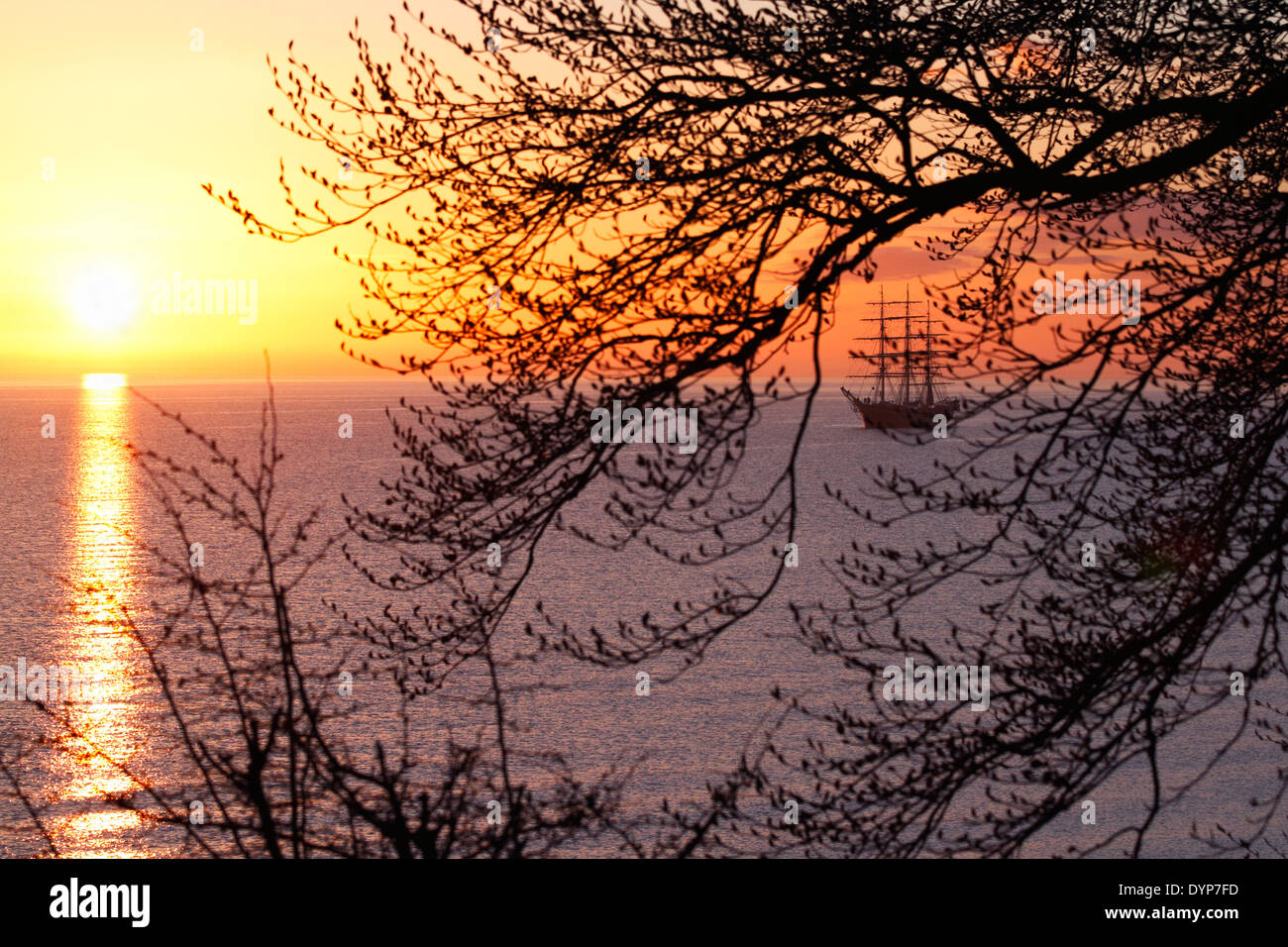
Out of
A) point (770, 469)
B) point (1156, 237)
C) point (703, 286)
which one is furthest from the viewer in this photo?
point (770, 469)

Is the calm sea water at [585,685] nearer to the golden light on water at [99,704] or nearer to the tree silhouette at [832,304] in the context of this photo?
the golden light on water at [99,704]

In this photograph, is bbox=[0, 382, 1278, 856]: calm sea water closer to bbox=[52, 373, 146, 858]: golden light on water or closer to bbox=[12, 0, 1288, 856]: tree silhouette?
bbox=[52, 373, 146, 858]: golden light on water

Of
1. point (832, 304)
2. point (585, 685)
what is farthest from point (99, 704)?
point (832, 304)

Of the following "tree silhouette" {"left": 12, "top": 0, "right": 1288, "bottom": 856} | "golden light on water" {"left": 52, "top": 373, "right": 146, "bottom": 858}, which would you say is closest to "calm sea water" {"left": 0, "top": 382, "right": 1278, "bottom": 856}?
"golden light on water" {"left": 52, "top": 373, "right": 146, "bottom": 858}

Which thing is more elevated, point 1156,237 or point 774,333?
point 1156,237

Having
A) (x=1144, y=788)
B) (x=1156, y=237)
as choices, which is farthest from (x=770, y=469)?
(x=1156, y=237)

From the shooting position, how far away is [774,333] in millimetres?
6863

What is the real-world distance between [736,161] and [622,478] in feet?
6.46

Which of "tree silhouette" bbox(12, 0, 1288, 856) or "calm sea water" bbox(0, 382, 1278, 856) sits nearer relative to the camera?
"tree silhouette" bbox(12, 0, 1288, 856)

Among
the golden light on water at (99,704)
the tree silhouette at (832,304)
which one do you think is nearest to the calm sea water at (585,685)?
the golden light on water at (99,704)
